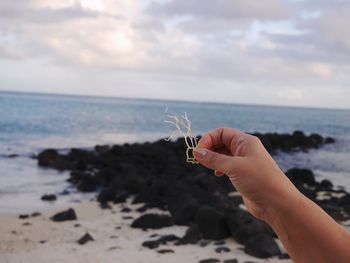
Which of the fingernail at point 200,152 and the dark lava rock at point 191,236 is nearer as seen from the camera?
the fingernail at point 200,152

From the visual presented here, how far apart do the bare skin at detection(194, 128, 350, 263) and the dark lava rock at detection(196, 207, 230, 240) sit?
24.6 feet

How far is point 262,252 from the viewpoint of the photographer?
828cm

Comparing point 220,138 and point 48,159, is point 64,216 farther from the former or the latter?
point 48,159

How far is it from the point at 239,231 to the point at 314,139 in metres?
34.6

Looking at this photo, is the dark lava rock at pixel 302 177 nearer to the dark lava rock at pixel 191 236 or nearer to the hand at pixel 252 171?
the dark lava rock at pixel 191 236

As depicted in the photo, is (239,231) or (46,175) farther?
(46,175)

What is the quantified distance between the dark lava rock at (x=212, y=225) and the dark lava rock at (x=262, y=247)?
80cm

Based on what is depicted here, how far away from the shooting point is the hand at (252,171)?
5.91 ft

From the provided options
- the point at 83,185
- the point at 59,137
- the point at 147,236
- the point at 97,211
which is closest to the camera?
the point at 147,236

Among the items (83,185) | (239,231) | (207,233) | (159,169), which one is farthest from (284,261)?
(159,169)

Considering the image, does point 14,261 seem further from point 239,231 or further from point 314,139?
point 314,139

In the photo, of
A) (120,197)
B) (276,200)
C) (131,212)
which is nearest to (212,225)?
(131,212)

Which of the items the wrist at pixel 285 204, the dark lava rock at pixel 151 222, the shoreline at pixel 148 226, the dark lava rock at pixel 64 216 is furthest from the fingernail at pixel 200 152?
the dark lava rock at pixel 64 216

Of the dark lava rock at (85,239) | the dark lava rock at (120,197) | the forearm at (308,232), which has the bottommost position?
the dark lava rock at (120,197)
